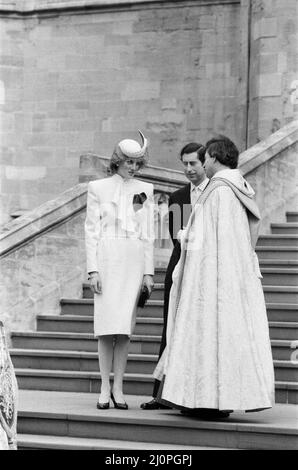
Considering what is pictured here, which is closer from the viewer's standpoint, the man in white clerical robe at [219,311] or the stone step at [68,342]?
the man in white clerical robe at [219,311]

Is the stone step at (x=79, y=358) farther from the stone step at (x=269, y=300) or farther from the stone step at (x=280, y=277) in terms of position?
the stone step at (x=280, y=277)

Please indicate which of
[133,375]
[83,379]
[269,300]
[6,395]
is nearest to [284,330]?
[269,300]

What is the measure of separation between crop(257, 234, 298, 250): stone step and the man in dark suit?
3365 millimetres

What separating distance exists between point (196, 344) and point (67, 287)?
4084 millimetres

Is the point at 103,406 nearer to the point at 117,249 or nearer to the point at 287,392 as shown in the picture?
the point at 117,249

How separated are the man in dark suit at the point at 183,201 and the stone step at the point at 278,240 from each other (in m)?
3.37

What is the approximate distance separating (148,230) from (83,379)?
5.40ft

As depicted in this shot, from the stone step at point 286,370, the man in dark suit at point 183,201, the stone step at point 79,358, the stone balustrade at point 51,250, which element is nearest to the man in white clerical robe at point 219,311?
the man in dark suit at point 183,201

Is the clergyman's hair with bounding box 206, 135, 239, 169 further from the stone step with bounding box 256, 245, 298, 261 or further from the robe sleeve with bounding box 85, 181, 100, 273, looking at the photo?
the stone step with bounding box 256, 245, 298, 261

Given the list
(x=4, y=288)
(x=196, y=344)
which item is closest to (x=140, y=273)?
(x=196, y=344)

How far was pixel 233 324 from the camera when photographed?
7.45 metres

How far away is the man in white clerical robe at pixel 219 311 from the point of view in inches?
290

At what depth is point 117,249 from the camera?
27.5ft

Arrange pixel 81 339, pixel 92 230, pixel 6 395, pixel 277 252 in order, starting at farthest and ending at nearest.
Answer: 1. pixel 277 252
2. pixel 81 339
3. pixel 92 230
4. pixel 6 395
